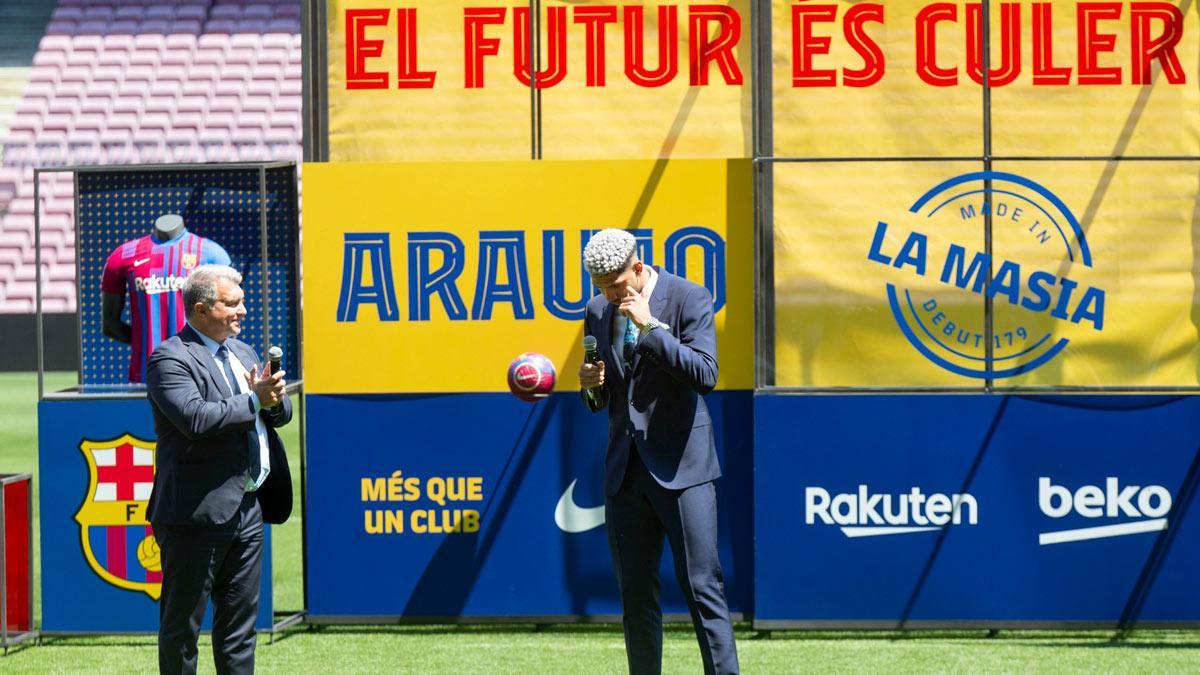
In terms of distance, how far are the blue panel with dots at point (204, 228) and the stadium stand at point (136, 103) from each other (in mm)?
17265

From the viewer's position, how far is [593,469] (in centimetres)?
758

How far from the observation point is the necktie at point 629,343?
545 cm

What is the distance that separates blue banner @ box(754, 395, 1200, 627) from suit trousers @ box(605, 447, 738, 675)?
182 cm

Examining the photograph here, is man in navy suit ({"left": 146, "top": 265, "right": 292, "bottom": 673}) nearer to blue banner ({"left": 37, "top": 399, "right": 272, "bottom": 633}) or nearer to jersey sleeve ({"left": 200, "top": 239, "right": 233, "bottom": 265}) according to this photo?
blue banner ({"left": 37, "top": 399, "right": 272, "bottom": 633})

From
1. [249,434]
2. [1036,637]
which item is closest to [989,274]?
[1036,637]

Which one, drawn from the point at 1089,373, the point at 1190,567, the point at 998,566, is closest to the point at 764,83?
the point at 1089,373

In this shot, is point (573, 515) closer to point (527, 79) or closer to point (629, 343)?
point (527, 79)

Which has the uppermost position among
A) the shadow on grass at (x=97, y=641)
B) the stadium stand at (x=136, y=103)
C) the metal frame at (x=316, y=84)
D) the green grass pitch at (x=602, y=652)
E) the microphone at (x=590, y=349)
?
the stadium stand at (x=136, y=103)

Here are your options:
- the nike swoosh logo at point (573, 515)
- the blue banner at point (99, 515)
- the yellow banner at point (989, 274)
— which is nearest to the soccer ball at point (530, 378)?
the nike swoosh logo at point (573, 515)

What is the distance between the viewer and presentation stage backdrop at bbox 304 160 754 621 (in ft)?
24.8

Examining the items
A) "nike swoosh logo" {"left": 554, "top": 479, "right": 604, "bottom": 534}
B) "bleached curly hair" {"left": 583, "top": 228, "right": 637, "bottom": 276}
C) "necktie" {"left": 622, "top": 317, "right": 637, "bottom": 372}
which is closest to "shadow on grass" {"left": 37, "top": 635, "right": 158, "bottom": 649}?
"nike swoosh logo" {"left": 554, "top": 479, "right": 604, "bottom": 534}

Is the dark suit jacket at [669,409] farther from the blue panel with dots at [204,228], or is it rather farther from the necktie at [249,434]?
the blue panel with dots at [204,228]

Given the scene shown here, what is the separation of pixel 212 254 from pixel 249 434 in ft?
9.32

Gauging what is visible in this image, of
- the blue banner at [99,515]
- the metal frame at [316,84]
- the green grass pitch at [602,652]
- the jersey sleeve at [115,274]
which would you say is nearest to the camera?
the green grass pitch at [602,652]
